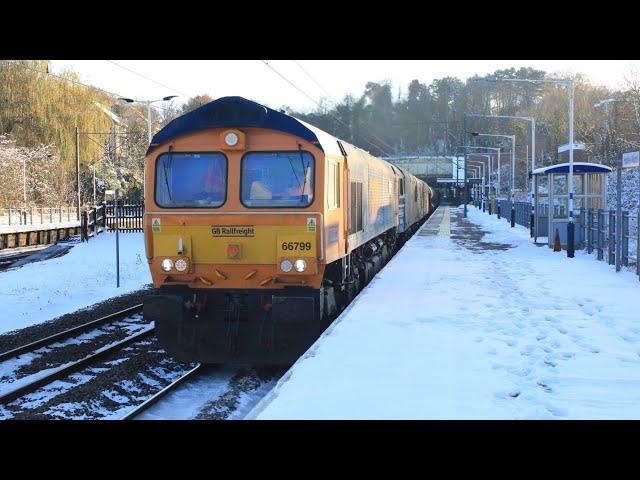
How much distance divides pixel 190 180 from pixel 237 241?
3.56 feet

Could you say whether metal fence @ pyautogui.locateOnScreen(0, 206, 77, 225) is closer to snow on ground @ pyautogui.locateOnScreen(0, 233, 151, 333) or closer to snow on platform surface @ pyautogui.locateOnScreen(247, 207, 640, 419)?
snow on ground @ pyautogui.locateOnScreen(0, 233, 151, 333)

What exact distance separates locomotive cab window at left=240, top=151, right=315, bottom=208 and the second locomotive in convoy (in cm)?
1

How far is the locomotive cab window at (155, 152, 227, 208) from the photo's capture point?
31.8 ft

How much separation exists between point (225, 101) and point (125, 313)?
6.63m

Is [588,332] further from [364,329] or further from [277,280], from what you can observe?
[277,280]

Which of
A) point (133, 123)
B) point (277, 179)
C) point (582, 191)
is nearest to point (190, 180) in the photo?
point (277, 179)

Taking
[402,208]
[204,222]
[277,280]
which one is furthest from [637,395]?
[402,208]

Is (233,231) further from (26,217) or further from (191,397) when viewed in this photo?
(26,217)

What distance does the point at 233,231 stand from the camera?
31.2 feet

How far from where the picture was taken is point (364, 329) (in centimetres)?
963

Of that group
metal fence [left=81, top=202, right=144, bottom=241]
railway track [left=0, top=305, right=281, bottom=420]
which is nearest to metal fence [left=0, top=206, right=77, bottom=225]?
metal fence [left=81, top=202, right=144, bottom=241]

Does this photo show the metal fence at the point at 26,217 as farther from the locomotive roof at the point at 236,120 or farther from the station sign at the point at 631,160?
the locomotive roof at the point at 236,120

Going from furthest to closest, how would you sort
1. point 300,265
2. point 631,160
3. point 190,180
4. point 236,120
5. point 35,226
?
point 35,226, point 631,160, point 190,180, point 236,120, point 300,265

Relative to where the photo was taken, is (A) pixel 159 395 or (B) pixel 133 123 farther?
(B) pixel 133 123
